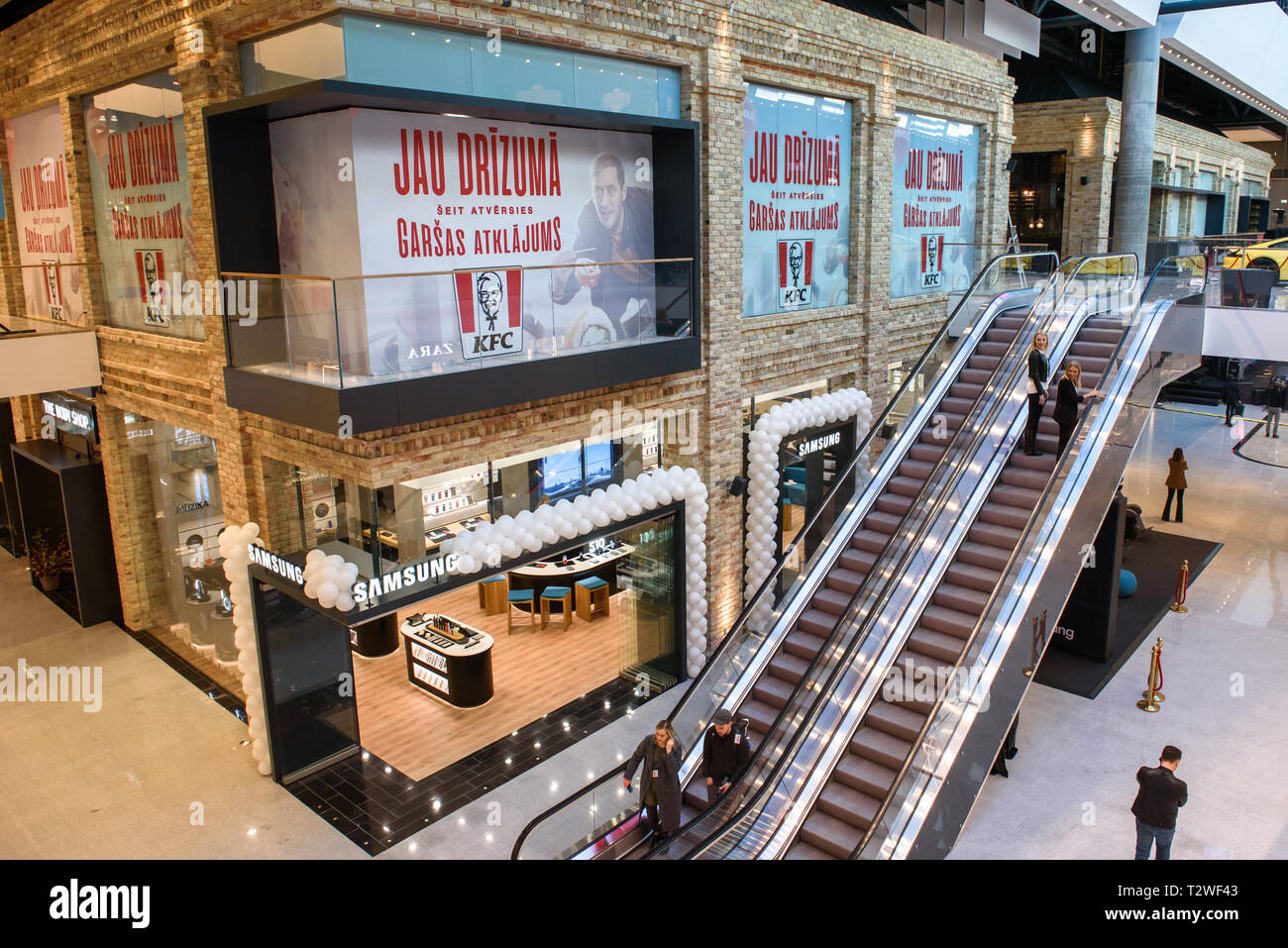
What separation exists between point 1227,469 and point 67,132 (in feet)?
82.5

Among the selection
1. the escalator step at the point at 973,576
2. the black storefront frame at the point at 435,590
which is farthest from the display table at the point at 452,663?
the escalator step at the point at 973,576

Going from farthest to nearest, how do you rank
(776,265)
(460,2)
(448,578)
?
(776,265) < (448,578) < (460,2)

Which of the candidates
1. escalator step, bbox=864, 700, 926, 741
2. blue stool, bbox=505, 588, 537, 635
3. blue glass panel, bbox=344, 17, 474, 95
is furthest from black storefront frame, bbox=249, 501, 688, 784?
blue glass panel, bbox=344, 17, 474, 95

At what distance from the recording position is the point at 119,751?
37.7 ft

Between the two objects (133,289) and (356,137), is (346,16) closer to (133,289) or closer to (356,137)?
(356,137)

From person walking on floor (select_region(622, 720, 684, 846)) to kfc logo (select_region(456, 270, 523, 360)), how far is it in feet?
13.5

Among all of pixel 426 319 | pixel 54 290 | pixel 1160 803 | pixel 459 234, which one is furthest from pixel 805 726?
pixel 54 290

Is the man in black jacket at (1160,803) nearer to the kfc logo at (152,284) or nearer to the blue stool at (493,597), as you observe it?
the blue stool at (493,597)

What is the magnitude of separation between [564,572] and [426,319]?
7.07 meters

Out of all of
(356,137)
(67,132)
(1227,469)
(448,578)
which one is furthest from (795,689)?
(1227,469)

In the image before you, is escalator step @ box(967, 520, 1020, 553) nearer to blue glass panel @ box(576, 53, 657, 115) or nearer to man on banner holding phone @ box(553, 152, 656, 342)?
man on banner holding phone @ box(553, 152, 656, 342)

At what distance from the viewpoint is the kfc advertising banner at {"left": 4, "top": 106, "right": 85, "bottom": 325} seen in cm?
1381

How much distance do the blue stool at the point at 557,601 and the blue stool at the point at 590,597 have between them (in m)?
0.24

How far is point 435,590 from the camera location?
10094mm
